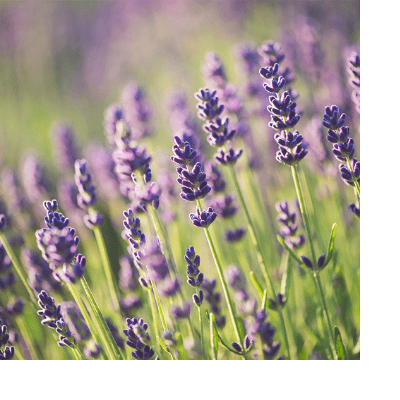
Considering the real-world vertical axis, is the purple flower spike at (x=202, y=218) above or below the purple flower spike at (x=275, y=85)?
below

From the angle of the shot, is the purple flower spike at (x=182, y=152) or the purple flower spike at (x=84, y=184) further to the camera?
the purple flower spike at (x=84, y=184)

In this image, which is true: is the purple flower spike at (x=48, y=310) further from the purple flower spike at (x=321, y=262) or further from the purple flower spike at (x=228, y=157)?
the purple flower spike at (x=321, y=262)

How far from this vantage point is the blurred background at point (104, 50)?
300cm

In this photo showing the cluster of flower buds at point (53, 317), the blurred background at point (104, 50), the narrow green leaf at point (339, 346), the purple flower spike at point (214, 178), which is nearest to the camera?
the cluster of flower buds at point (53, 317)

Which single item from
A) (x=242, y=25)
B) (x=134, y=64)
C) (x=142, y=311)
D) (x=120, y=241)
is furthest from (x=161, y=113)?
(x=142, y=311)

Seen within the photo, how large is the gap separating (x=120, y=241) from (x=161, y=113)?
183cm

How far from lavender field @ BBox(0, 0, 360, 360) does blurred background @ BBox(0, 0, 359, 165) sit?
2 centimetres

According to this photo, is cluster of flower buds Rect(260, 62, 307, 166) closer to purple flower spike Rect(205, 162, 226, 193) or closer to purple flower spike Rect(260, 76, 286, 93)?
purple flower spike Rect(260, 76, 286, 93)

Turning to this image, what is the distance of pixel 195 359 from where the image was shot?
53.5 inches

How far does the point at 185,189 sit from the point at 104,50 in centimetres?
373

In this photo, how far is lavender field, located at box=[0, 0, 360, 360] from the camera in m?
1.18

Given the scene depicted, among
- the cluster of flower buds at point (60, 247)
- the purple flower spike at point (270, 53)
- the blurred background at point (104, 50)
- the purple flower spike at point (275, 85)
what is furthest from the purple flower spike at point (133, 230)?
the blurred background at point (104, 50)

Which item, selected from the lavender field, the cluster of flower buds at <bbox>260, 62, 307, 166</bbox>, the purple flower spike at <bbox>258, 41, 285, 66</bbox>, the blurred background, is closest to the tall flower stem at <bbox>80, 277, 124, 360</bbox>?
the lavender field

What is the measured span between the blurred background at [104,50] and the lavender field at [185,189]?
2 centimetres
